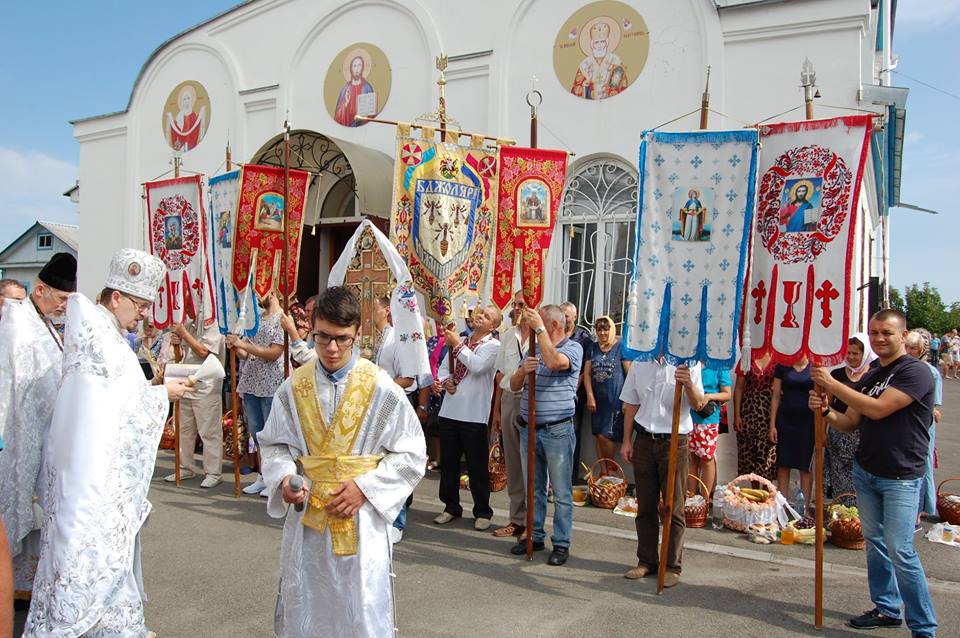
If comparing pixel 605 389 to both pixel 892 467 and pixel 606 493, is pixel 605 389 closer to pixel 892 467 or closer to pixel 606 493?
pixel 606 493

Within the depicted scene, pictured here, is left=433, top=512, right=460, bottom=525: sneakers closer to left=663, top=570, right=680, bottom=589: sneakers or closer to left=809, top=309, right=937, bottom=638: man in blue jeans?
left=663, top=570, right=680, bottom=589: sneakers

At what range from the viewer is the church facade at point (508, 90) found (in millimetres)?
8938

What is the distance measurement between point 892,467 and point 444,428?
3.71 meters

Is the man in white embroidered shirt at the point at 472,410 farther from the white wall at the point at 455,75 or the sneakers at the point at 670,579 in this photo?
the white wall at the point at 455,75

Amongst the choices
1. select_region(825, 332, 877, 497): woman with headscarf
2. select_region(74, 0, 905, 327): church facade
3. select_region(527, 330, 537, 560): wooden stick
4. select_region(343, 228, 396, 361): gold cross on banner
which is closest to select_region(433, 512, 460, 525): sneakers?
select_region(527, 330, 537, 560): wooden stick

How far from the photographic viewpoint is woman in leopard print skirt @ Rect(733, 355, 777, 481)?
787 centimetres

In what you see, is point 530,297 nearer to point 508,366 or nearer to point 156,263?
point 508,366

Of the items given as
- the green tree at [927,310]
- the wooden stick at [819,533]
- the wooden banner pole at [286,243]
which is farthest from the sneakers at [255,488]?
the green tree at [927,310]

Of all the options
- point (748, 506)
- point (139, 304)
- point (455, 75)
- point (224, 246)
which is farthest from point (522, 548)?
point (455, 75)

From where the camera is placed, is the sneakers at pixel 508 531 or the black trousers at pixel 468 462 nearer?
the sneakers at pixel 508 531

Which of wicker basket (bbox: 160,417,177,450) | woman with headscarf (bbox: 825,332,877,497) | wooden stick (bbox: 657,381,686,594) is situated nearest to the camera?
wooden stick (bbox: 657,381,686,594)

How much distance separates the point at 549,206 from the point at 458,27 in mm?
5263

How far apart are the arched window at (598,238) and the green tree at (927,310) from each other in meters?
43.4

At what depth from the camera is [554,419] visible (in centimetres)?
603
